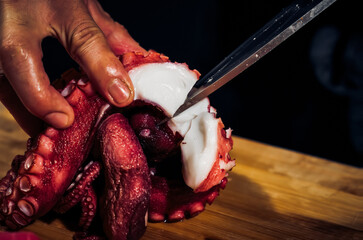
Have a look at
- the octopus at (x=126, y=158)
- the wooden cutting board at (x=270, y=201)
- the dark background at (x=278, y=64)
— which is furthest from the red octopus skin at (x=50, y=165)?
the dark background at (x=278, y=64)

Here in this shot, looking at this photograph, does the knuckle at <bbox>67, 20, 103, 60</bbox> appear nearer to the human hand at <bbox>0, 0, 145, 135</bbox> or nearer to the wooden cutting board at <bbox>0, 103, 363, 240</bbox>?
the human hand at <bbox>0, 0, 145, 135</bbox>

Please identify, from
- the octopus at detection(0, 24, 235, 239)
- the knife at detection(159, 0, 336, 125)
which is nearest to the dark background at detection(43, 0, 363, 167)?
the knife at detection(159, 0, 336, 125)

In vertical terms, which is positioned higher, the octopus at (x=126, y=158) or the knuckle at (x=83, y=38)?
the knuckle at (x=83, y=38)

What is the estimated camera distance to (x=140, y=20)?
242 cm

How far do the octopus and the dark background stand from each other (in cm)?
105

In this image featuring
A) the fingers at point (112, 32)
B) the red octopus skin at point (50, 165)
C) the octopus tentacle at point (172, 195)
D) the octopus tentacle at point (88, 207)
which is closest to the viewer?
the red octopus skin at point (50, 165)

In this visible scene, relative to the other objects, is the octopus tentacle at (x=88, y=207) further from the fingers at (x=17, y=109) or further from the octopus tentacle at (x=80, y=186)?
the fingers at (x=17, y=109)

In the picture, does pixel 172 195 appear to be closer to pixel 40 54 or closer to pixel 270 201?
pixel 270 201

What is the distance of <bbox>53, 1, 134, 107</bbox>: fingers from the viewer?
105 centimetres

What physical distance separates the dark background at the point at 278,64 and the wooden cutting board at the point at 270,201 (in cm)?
51

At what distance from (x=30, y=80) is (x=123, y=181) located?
0.37 meters

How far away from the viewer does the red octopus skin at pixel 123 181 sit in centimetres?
105

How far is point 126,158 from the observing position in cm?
106

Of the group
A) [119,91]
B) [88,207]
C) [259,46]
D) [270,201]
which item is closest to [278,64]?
[270,201]
